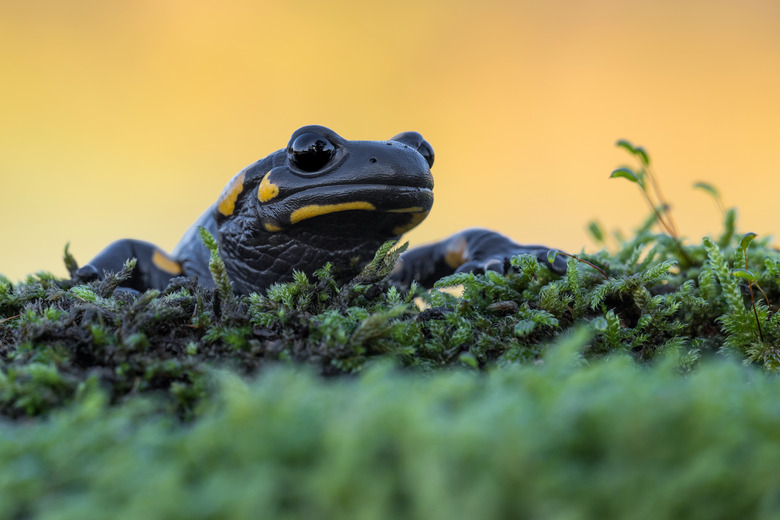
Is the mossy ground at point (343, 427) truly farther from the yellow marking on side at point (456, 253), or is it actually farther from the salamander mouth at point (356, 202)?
the yellow marking on side at point (456, 253)

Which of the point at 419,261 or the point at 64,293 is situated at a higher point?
the point at 419,261

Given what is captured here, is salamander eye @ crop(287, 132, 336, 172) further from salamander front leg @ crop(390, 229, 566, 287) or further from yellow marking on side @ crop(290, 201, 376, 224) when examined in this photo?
salamander front leg @ crop(390, 229, 566, 287)

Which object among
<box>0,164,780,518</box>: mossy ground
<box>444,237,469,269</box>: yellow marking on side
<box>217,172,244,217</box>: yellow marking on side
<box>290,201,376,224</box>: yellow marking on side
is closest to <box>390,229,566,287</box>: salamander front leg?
<box>444,237,469,269</box>: yellow marking on side

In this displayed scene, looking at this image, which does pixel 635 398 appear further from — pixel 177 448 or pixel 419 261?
pixel 419 261

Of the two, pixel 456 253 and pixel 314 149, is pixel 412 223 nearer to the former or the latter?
pixel 314 149

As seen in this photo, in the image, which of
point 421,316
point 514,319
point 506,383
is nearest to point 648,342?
point 514,319

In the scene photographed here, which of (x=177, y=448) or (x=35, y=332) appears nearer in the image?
(x=177, y=448)

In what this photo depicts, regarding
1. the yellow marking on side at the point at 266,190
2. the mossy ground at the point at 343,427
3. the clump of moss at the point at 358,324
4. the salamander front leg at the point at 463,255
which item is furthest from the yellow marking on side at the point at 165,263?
the mossy ground at the point at 343,427
